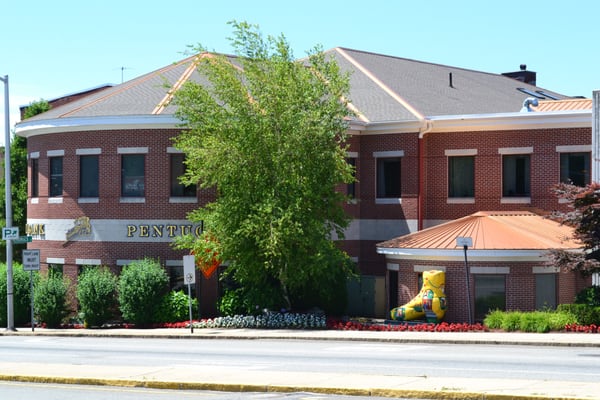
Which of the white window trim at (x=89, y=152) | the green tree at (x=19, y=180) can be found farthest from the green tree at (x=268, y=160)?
the green tree at (x=19, y=180)

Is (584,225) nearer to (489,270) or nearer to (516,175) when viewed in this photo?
(489,270)

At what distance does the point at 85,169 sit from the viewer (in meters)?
41.4

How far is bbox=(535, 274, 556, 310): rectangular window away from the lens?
35562mm

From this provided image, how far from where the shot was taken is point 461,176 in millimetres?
41281

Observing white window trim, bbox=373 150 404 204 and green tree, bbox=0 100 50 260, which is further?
green tree, bbox=0 100 50 260

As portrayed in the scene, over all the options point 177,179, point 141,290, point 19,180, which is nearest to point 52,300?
point 141,290

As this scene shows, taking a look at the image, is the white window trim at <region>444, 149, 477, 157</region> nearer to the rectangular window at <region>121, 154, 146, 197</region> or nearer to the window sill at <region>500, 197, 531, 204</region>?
the window sill at <region>500, 197, 531, 204</region>

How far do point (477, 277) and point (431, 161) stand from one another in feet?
22.5

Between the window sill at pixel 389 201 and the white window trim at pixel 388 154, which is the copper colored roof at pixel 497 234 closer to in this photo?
the window sill at pixel 389 201

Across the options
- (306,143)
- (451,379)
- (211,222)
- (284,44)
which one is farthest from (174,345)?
(451,379)

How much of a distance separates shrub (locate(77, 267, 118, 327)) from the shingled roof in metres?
6.29

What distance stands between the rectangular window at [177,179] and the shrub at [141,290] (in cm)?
293

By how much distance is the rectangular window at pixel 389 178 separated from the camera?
41625mm

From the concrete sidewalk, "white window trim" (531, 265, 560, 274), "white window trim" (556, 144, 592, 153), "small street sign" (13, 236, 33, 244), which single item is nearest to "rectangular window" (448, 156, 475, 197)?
"white window trim" (556, 144, 592, 153)
